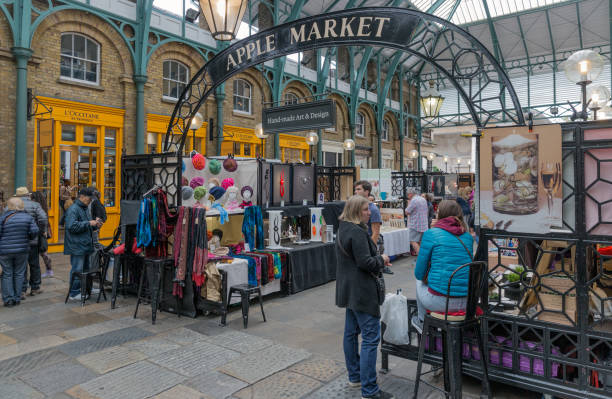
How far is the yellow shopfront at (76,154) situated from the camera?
1076 cm

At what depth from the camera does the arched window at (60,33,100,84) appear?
1138cm

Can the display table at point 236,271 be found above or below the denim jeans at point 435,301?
below

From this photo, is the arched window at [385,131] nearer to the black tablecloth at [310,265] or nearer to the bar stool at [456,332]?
the black tablecloth at [310,265]

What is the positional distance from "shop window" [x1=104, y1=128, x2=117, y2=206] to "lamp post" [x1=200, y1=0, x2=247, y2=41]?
869 cm

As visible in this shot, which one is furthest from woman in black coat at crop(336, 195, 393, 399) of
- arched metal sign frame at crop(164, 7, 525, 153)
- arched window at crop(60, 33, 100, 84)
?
arched window at crop(60, 33, 100, 84)

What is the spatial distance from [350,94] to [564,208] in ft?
63.6

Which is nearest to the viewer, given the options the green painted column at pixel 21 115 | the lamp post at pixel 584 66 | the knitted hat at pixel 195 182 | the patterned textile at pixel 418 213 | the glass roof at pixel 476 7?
the lamp post at pixel 584 66

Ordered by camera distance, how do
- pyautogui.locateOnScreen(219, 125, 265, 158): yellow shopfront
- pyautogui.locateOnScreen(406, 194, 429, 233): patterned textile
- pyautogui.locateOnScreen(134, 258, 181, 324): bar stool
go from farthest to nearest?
pyautogui.locateOnScreen(219, 125, 265, 158): yellow shopfront → pyautogui.locateOnScreen(406, 194, 429, 233): patterned textile → pyautogui.locateOnScreen(134, 258, 181, 324): bar stool

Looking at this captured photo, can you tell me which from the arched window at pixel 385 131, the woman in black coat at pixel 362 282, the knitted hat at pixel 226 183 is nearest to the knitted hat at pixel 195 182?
the knitted hat at pixel 226 183

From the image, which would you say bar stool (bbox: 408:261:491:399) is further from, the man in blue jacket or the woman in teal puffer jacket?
the man in blue jacket

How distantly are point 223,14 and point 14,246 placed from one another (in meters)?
4.69

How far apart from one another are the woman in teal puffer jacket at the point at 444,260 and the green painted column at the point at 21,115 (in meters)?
10.2

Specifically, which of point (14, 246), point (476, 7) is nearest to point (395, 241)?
point (14, 246)

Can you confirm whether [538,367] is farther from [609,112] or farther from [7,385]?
[609,112]
